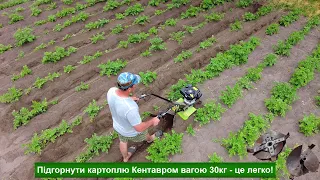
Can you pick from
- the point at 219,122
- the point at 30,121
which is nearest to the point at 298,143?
the point at 219,122

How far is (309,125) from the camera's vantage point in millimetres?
5531

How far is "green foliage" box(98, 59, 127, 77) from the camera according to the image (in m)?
6.84

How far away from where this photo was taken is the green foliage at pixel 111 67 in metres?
6.84

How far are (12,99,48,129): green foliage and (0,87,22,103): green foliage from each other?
0.42m

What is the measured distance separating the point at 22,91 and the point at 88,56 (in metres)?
1.85

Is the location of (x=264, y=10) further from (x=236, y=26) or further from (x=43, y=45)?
(x=43, y=45)

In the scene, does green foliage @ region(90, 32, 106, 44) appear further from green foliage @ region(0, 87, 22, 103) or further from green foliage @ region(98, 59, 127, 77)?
green foliage @ region(0, 87, 22, 103)

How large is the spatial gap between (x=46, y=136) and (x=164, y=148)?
7.75 feet

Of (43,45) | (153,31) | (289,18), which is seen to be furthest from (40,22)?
(289,18)

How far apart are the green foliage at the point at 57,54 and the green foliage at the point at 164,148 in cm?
379

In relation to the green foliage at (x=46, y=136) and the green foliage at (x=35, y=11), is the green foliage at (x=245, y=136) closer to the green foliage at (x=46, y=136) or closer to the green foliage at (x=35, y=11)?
the green foliage at (x=46, y=136)

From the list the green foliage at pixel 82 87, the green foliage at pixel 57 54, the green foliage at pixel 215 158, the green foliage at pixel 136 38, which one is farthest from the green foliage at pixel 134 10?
the green foliage at pixel 215 158

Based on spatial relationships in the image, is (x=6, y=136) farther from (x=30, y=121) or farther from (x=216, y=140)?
(x=216, y=140)

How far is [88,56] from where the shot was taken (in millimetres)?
7375
